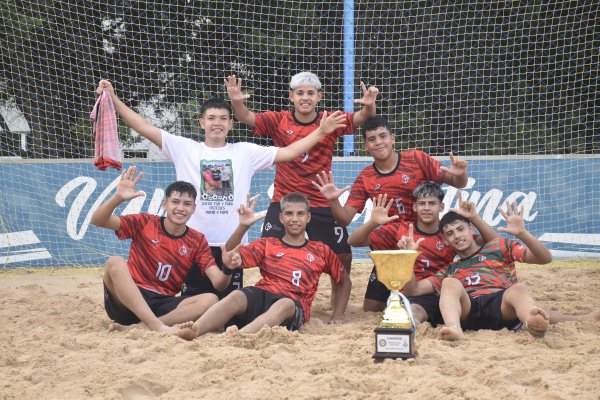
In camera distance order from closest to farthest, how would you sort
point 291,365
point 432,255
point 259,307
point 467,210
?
point 291,365, point 259,307, point 467,210, point 432,255

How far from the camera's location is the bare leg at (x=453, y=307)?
4.66 m

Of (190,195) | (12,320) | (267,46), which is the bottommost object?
(12,320)

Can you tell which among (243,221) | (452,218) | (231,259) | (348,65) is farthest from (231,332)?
(348,65)

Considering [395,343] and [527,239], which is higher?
[527,239]

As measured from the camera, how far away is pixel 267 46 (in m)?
10.6

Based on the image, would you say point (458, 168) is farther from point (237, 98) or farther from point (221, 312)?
point (221, 312)

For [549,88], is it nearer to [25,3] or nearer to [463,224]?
[463,224]

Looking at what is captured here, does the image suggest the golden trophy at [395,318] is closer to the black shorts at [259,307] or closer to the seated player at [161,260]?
the black shorts at [259,307]

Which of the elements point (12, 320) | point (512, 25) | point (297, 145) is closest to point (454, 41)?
point (512, 25)

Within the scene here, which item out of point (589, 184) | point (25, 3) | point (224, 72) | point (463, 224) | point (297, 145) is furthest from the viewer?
point (224, 72)

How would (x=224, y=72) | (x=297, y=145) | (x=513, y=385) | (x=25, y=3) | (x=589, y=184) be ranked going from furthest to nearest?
1. (x=224, y=72)
2. (x=25, y=3)
3. (x=589, y=184)
4. (x=297, y=145)
5. (x=513, y=385)

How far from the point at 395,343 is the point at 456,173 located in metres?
2.16

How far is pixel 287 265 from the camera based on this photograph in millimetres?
5375

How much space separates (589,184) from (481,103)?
226cm
